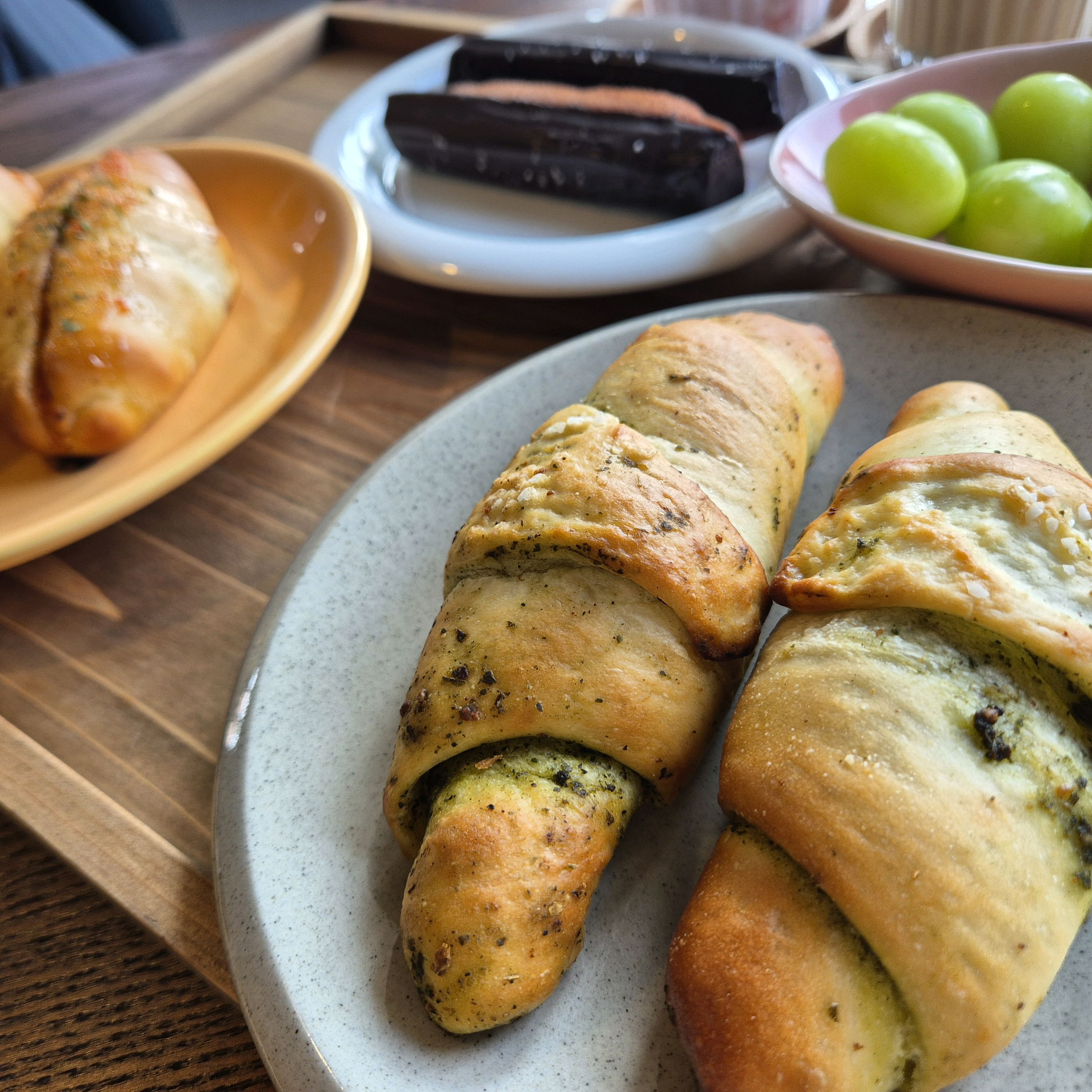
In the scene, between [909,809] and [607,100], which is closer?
[909,809]

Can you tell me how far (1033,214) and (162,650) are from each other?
1.17 m

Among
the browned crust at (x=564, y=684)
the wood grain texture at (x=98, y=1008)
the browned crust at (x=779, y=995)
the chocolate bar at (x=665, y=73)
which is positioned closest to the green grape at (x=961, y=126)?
the chocolate bar at (x=665, y=73)

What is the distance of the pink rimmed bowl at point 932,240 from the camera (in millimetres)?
981

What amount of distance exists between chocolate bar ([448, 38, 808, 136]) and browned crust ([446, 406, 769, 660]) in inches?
47.2

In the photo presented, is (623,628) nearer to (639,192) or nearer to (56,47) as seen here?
(639,192)

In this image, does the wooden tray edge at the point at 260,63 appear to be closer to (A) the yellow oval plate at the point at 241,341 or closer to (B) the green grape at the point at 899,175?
(A) the yellow oval plate at the point at 241,341

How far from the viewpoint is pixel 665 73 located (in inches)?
67.1

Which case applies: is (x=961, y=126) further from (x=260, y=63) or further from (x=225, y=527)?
(x=260, y=63)

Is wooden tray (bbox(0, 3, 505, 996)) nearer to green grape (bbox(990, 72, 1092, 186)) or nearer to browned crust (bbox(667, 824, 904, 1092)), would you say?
browned crust (bbox(667, 824, 904, 1092))

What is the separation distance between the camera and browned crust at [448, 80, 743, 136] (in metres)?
1.52

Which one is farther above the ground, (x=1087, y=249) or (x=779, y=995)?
(x=1087, y=249)

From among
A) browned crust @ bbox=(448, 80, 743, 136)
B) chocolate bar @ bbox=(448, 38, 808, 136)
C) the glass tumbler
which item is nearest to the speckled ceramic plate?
browned crust @ bbox=(448, 80, 743, 136)

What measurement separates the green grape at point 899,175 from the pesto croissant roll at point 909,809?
0.53 metres

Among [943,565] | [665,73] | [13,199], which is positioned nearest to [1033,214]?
[943,565]
